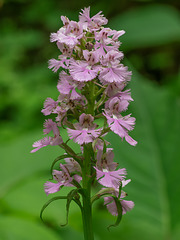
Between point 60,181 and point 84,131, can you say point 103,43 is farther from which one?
point 60,181

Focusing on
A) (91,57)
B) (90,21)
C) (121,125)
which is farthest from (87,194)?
(90,21)

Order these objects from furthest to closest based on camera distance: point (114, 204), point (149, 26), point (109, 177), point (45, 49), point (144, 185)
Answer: point (45, 49) → point (149, 26) → point (144, 185) → point (114, 204) → point (109, 177)

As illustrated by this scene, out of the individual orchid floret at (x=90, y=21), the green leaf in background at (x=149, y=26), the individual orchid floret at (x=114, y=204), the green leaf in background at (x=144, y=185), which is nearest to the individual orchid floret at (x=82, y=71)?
the individual orchid floret at (x=90, y=21)

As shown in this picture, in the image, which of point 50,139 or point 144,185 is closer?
point 50,139

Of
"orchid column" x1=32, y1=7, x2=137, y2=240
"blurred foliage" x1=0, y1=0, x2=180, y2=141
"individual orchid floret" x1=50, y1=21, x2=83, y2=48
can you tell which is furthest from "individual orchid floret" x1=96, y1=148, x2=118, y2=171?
"blurred foliage" x1=0, y1=0, x2=180, y2=141

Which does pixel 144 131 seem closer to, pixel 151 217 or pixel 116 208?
pixel 151 217

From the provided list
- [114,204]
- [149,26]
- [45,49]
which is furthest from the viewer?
[45,49]

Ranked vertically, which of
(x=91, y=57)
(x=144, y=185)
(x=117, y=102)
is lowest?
(x=144, y=185)

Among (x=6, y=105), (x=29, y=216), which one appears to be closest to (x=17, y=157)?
(x=29, y=216)
